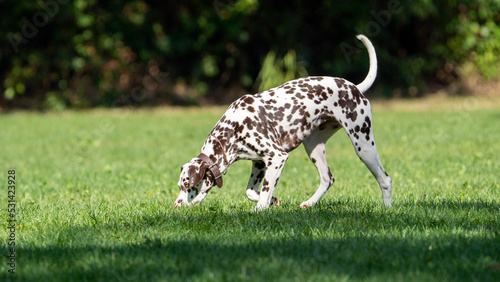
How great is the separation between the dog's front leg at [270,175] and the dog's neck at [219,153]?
33 cm

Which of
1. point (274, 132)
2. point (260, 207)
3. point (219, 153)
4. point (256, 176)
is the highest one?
point (274, 132)

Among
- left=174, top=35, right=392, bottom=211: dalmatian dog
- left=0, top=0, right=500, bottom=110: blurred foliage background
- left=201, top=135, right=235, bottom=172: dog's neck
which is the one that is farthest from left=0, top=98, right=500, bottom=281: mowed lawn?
left=0, top=0, right=500, bottom=110: blurred foliage background

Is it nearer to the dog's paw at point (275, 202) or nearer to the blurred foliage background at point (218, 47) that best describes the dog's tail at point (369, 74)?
the dog's paw at point (275, 202)

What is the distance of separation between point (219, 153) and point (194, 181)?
348 mm

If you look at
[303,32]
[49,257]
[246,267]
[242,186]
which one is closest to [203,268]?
[246,267]

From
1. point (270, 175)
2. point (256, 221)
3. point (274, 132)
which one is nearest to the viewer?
point (256, 221)

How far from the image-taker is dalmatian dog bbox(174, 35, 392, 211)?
605cm

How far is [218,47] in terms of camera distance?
816 inches

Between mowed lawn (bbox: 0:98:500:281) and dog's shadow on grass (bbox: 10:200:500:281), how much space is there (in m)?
0.01

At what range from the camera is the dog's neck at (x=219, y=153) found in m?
6.09

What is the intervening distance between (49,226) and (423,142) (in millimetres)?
8157

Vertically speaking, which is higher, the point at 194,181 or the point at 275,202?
the point at 194,181

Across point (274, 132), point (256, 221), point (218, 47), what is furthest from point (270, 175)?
point (218, 47)

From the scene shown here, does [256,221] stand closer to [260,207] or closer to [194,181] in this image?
[260,207]
